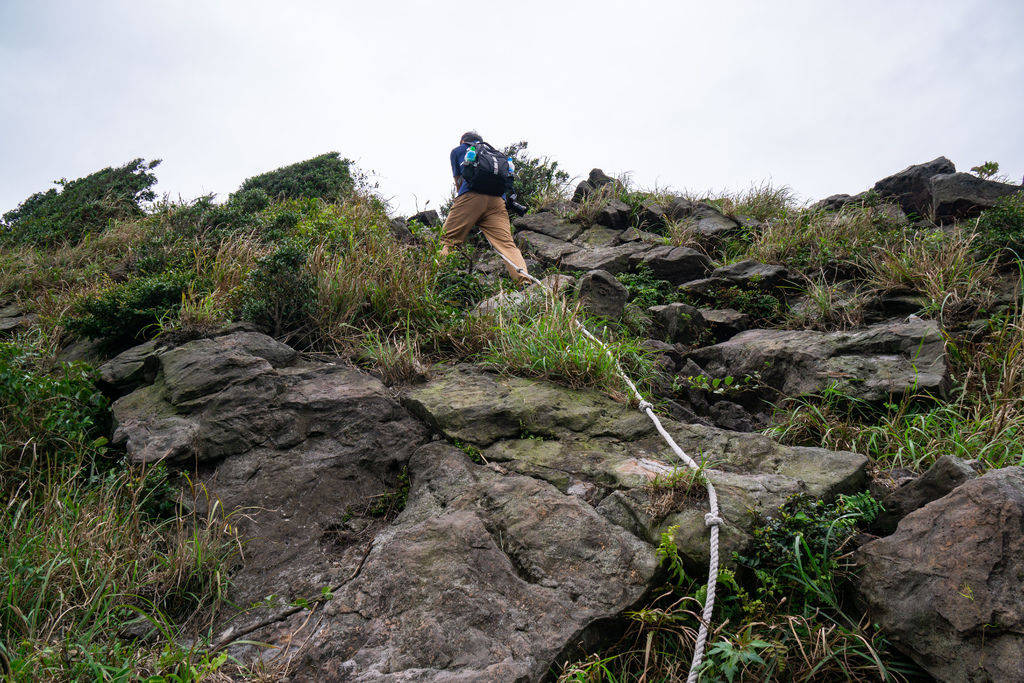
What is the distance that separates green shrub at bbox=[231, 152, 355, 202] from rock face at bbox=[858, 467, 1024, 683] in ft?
33.5

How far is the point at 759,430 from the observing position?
399 cm

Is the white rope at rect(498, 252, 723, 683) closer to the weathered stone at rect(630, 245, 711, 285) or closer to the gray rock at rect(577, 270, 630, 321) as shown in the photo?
the gray rock at rect(577, 270, 630, 321)

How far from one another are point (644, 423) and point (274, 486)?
7.10 ft

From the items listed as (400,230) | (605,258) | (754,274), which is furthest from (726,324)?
(400,230)

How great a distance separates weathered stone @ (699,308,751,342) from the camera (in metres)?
5.51

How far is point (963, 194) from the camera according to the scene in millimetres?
6879

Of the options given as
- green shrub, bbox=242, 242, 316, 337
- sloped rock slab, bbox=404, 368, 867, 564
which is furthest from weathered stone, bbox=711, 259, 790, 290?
green shrub, bbox=242, 242, 316, 337

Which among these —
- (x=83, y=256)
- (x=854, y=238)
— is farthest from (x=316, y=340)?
(x=854, y=238)

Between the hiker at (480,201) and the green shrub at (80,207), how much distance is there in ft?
18.7

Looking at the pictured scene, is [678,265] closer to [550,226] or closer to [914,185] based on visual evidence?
[550,226]

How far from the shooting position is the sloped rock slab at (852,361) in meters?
3.84

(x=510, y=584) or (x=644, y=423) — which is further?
(x=644, y=423)

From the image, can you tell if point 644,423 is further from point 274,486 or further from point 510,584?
point 274,486

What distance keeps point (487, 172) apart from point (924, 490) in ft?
16.7
